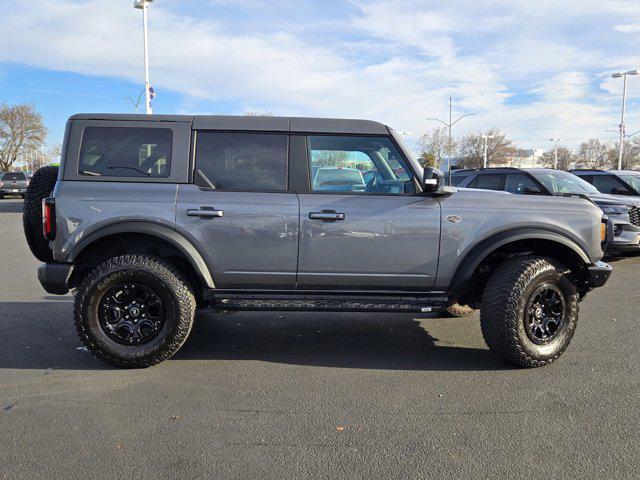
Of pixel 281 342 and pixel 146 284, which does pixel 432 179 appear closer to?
pixel 281 342

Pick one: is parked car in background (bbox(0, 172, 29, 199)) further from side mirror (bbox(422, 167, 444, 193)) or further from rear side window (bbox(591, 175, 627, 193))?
side mirror (bbox(422, 167, 444, 193))

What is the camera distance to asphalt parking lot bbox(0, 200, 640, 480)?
2895 millimetres

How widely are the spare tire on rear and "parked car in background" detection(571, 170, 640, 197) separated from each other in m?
10.2

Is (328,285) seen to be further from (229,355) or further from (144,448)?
(144,448)

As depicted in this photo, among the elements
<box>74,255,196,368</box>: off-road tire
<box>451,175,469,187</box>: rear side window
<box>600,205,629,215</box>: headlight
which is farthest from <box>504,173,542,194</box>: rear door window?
<box>74,255,196,368</box>: off-road tire

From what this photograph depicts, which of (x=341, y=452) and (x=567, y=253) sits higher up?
(x=567, y=253)

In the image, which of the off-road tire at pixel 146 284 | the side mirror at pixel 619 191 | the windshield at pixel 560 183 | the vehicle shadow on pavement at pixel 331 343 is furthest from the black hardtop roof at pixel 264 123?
the side mirror at pixel 619 191

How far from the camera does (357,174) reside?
4469mm

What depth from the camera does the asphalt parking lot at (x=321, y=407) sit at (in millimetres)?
2895

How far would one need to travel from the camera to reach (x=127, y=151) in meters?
4.33

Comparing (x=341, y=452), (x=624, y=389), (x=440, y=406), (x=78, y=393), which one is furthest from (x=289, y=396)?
(x=624, y=389)

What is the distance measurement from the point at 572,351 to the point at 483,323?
1101mm

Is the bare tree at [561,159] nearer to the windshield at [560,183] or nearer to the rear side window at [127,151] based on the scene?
the windshield at [560,183]

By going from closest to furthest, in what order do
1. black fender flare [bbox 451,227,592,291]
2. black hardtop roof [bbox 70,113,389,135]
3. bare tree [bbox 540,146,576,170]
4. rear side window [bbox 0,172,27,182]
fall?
black fender flare [bbox 451,227,592,291] → black hardtop roof [bbox 70,113,389,135] → rear side window [bbox 0,172,27,182] → bare tree [bbox 540,146,576,170]
